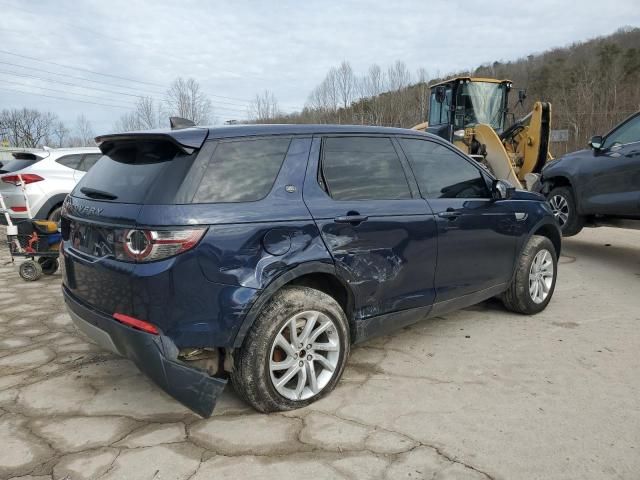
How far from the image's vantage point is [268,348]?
2.73 meters

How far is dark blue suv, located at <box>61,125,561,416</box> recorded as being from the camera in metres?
2.52

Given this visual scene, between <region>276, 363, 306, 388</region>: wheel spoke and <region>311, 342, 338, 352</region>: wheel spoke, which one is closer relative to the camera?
<region>276, 363, 306, 388</region>: wheel spoke

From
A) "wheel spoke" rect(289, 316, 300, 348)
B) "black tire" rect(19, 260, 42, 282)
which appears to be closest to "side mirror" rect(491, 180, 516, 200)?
"wheel spoke" rect(289, 316, 300, 348)

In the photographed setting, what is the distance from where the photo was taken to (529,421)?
2.82 metres

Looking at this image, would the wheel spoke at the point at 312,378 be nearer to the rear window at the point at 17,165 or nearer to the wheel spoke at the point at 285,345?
the wheel spoke at the point at 285,345

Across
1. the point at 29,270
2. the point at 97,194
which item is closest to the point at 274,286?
the point at 97,194

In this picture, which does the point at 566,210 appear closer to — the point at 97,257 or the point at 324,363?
the point at 324,363

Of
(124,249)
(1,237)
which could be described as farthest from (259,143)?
(1,237)

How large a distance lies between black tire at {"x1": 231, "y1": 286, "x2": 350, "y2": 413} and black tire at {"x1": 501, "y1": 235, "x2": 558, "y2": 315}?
2298mm

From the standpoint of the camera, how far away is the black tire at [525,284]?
14.7 feet

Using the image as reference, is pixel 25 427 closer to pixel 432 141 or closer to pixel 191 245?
pixel 191 245

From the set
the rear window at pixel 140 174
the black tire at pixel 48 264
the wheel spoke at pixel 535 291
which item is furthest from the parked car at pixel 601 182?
the black tire at pixel 48 264

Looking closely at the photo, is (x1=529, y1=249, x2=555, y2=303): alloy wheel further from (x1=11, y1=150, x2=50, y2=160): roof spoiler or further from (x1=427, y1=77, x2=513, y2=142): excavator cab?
(x1=11, y1=150, x2=50, y2=160): roof spoiler

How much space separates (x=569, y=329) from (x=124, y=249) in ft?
12.3
